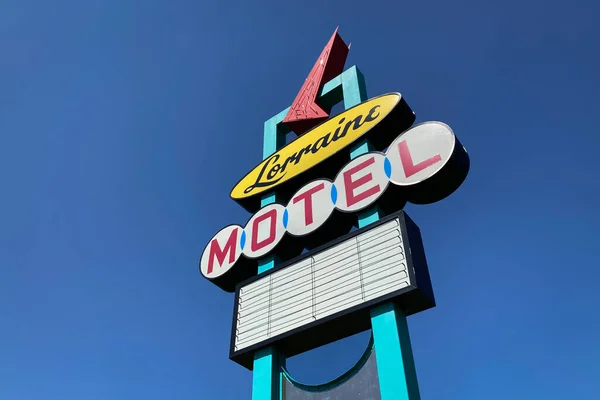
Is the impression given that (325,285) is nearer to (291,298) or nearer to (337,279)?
(337,279)

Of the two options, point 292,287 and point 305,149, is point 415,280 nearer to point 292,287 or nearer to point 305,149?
point 292,287

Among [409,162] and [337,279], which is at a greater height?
[409,162]

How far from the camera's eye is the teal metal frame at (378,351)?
262 inches

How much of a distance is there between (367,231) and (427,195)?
1.29 m

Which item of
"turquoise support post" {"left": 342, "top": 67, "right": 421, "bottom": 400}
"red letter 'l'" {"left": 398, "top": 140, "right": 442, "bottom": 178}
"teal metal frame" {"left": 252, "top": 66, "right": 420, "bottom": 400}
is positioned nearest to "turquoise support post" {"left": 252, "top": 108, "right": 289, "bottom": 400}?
"teal metal frame" {"left": 252, "top": 66, "right": 420, "bottom": 400}

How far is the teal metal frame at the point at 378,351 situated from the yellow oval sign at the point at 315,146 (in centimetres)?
34

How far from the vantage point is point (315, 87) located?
12500mm

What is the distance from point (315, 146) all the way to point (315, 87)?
2270 mm

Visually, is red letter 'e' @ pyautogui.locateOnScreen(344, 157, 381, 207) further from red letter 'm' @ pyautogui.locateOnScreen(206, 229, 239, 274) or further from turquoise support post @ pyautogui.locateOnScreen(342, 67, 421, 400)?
red letter 'm' @ pyautogui.locateOnScreen(206, 229, 239, 274)

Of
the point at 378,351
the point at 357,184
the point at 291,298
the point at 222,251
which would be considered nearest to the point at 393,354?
the point at 378,351

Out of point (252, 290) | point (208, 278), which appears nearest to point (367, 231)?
point (252, 290)

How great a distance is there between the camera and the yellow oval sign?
1006 cm

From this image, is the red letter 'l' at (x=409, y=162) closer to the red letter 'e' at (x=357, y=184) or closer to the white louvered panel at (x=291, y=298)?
the red letter 'e' at (x=357, y=184)

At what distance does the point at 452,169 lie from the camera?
27.3 feet
